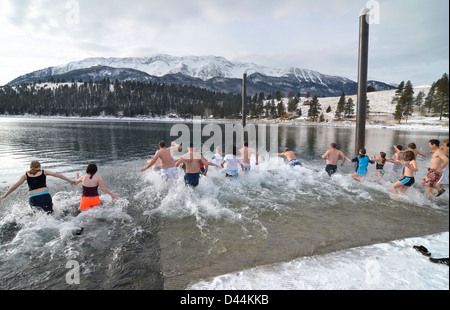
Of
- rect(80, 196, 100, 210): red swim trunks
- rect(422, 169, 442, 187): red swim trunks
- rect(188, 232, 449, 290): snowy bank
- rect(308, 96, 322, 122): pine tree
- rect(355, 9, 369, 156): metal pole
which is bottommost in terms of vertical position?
rect(188, 232, 449, 290): snowy bank

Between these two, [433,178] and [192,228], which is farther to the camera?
[433,178]

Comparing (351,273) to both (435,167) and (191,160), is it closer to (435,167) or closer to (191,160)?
(191,160)

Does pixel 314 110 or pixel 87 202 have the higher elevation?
pixel 314 110

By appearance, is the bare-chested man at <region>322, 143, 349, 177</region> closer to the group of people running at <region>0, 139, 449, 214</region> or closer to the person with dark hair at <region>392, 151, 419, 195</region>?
the group of people running at <region>0, 139, 449, 214</region>

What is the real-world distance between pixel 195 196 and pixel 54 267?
184 inches

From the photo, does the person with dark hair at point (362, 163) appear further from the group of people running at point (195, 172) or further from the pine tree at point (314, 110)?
the pine tree at point (314, 110)

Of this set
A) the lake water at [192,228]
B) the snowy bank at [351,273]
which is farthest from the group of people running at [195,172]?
the snowy bank at [351,273]

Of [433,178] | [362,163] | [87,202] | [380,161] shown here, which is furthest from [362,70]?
[87,202]

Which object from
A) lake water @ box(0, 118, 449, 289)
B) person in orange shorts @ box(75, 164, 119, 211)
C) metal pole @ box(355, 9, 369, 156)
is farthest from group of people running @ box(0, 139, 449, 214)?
metal pole @ box(355, 9, 369, 156)

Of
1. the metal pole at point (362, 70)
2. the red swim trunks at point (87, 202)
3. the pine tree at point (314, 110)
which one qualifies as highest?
the pine tree at point (314, 110)

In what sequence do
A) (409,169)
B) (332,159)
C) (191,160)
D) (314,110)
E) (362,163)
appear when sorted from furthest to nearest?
(314,110)
(332,159)
(362,163)
(191,160)
(409,169)

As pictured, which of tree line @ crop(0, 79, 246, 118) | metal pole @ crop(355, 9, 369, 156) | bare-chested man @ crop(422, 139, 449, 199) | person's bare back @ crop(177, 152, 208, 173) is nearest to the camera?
bare-chested man @ crop(422, 139, 449, 199)

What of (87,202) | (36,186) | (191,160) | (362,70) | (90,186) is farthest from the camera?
(362,70)
